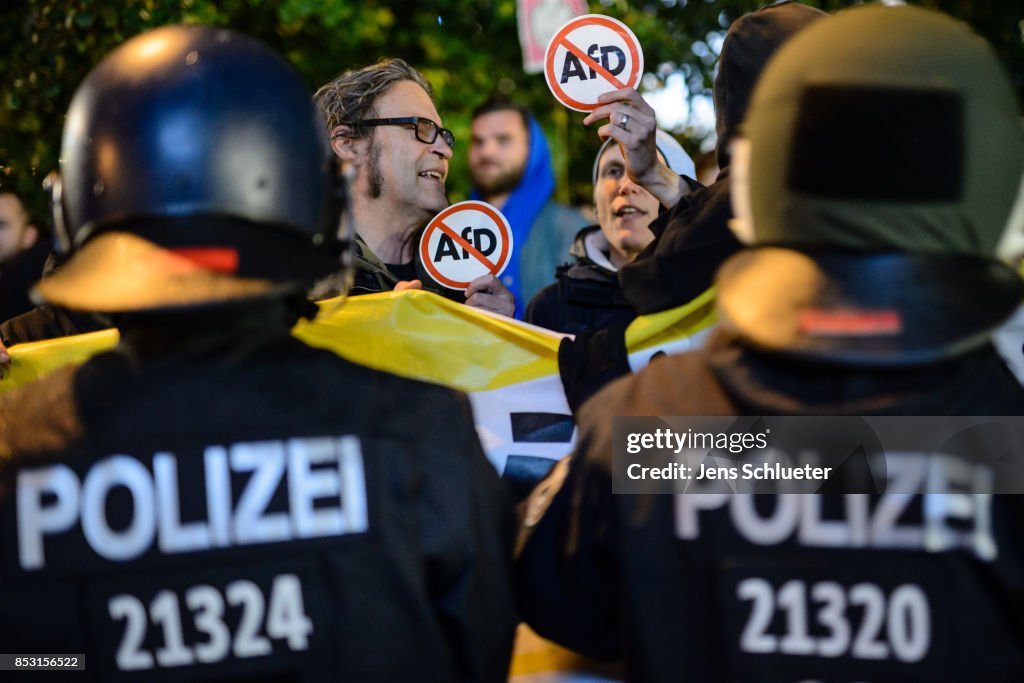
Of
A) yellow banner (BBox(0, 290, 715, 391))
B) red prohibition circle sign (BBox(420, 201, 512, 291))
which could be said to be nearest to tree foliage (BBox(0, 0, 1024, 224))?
red prohibition circle sign (BBox(420, 201, 512, 291))

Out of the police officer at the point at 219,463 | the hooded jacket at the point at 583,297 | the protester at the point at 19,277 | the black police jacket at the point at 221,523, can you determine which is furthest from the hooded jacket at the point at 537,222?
the black police jacket at the point at 221,523

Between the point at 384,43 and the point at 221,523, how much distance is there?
9567 mm

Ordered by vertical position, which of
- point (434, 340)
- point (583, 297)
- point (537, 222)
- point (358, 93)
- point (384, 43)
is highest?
point (384, 43)

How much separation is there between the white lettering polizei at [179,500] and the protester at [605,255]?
319 cm

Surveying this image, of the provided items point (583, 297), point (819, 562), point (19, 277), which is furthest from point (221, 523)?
point (19, 277)

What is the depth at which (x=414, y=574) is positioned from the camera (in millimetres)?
2146

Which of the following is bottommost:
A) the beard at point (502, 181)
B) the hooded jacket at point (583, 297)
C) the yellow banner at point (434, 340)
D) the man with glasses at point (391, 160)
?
the hooded jacket at point (583, 297)

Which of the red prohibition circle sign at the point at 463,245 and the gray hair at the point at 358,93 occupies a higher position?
the gray hair at the point at 358,93

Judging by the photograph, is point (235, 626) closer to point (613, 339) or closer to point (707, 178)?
point (613, 339)

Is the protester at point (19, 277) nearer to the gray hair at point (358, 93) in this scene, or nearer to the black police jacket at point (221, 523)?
the gray hair at point (358, 93)

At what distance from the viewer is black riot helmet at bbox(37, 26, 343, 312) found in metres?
2.15

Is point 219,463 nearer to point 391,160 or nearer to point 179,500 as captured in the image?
point 179,500

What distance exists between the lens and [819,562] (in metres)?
2.03

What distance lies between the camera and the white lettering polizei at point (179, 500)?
2076 mm
